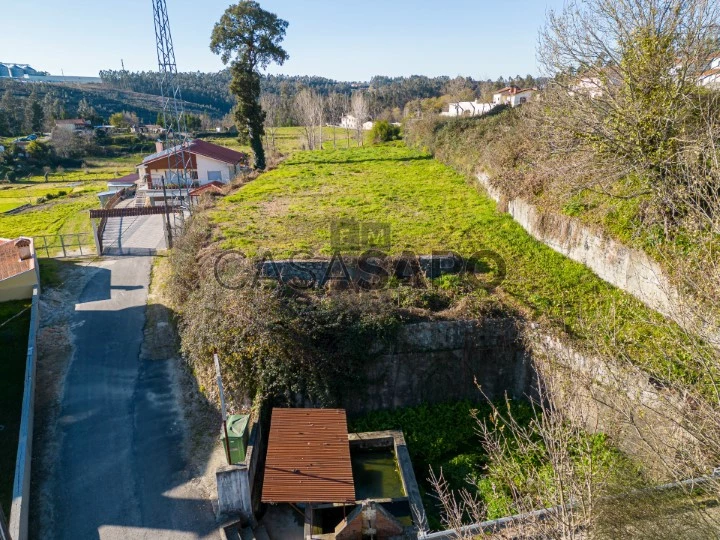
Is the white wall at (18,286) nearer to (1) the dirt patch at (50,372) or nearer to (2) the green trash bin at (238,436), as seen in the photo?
(1) the dirt patch at (50,372)

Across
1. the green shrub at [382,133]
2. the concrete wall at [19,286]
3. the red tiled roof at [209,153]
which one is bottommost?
the concrete wall at [19,286]

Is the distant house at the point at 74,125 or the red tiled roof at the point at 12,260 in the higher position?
the distant house at the point at 74,125

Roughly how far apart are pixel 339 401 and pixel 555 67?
11360mm

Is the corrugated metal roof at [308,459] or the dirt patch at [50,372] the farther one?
the dirt patch at [50,372]

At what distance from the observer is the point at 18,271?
17.9 metres

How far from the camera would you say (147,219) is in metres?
28.5

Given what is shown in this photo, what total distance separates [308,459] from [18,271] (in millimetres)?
15404

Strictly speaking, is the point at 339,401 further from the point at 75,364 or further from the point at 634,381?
the point at 75,364

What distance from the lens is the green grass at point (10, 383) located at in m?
9.95

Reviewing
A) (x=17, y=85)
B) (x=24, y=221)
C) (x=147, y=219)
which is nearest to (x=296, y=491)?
(x=147, y=219)

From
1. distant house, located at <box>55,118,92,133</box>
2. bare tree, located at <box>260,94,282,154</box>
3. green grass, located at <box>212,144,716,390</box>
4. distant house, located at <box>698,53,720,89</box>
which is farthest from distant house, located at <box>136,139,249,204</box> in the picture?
distant house, located at <box>55,118,92,133</box>

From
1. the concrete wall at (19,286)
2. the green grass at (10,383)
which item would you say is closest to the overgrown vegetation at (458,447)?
the green grass at (10,383)

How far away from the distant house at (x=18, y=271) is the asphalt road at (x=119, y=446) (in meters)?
2.64

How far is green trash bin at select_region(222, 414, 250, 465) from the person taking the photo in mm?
8992
